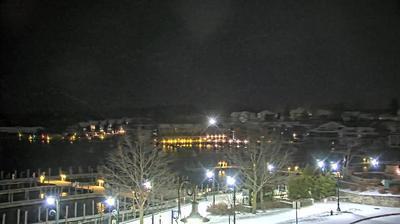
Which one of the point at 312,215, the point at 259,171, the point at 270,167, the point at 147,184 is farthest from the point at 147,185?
the point at 312,215

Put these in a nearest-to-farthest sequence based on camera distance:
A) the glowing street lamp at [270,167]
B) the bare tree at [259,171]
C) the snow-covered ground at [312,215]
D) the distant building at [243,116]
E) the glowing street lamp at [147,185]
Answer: the snow-covered ground at [312,215], the glowing street lamp at [147,185], the bare tree at [259,171], the glowing street lamp at [270,167], the distant building at [243,116]

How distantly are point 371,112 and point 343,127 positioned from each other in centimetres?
1574

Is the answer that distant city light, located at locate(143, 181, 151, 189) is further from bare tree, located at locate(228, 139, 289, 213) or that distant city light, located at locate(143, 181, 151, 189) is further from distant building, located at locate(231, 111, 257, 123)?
distant building, located at locate(231, 111, 257, 123)

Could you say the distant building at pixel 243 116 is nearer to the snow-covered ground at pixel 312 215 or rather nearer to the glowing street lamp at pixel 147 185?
the snow-covered ground at pixel 312 215

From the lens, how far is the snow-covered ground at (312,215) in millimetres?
18125

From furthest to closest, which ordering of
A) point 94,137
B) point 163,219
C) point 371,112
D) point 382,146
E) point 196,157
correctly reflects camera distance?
point 94,137
point 371,112
point 196,157
point 382,146
point 163,219

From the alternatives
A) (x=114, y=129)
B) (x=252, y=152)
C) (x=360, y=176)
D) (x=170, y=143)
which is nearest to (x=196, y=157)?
(x=170, y=143)

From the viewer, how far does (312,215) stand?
19.2 meters

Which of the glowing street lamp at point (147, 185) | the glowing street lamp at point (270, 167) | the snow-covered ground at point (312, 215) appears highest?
the glowing street lamp at point (270, 167)

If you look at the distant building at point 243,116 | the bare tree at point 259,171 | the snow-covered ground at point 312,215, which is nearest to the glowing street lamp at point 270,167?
the bare tree at point 259,171

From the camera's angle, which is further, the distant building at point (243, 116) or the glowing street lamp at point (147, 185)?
the distant building at point (243, 116)

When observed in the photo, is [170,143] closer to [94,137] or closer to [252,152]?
[94,137]

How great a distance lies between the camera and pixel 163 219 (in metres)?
19.7

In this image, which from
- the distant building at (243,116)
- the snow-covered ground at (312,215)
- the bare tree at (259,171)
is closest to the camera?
the snow-covered ground at (312,215)
